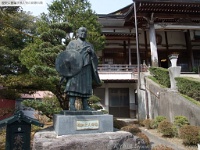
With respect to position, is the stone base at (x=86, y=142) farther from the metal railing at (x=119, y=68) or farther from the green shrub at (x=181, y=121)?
the metal railing at (x=119, y=68)

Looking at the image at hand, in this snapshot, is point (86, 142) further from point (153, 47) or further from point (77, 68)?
point (153, 47)

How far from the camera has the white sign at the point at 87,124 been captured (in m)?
4.41

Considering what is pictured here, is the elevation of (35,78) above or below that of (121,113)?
above

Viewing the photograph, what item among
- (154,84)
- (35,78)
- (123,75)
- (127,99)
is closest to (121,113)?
(127,99)

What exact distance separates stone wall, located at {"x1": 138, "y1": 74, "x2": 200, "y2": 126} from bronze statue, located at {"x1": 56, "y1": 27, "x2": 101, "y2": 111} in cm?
593

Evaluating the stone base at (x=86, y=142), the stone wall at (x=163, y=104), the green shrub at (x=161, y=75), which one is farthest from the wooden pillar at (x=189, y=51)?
the stone base at (x=86, y=142)

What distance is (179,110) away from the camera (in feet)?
31.8

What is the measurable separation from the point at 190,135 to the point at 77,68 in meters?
5.42

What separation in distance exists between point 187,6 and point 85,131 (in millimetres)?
→ 15828

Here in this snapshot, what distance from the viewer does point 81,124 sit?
4434mm

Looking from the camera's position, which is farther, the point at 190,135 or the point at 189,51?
the point at 189,51

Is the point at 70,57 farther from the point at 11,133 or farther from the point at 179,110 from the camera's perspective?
the point at 179,110

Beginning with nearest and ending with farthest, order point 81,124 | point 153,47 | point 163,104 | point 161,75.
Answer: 1. point 81,124
2. point 163,104
3. point 161,75
4. point 153,47

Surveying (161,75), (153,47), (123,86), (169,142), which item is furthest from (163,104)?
(153,47)
